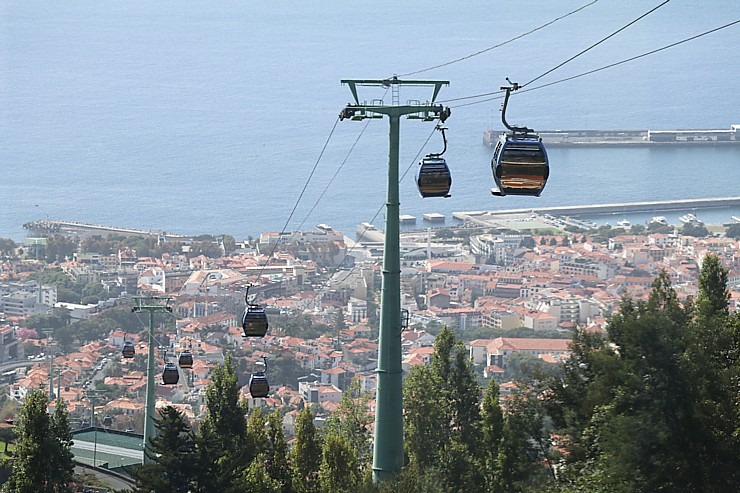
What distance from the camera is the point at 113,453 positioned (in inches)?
521

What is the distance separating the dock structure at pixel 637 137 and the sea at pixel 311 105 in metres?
0.53

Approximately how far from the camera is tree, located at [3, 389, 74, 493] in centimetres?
734

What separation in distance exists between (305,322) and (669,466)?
93.8 feet

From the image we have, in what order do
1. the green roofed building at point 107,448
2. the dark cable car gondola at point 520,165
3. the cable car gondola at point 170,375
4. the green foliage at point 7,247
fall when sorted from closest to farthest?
the dark cable car gondola at point 520,165 → the cable car gondola at point 170,375 → the green roofed building at point 107,448 → the green foliage at point 7,247

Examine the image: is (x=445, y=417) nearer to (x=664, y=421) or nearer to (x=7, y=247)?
(x=664, y=421)

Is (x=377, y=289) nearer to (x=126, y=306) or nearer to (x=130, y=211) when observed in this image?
(x=126, y=306)

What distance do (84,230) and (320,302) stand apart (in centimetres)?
1314

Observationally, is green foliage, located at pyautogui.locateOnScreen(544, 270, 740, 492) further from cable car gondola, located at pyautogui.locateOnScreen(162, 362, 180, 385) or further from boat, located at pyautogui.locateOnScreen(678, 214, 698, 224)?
boat, located at pyautogui.locateOnScreen(678, 214, 698, 224)

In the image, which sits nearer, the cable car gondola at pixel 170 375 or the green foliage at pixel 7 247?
the cable car gondola at pixel 170 375

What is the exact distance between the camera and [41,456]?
7.38 metres

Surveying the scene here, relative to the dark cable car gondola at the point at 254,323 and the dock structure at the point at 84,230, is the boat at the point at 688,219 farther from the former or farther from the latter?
the dark cable car gondola at the point at 254,323

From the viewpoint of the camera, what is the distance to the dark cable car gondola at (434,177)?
199 inches

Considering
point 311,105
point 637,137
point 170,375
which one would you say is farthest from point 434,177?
point 311,105

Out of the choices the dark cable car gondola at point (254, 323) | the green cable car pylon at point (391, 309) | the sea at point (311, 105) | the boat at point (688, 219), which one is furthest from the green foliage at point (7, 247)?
the green cable car pylon at point (391, 309)
